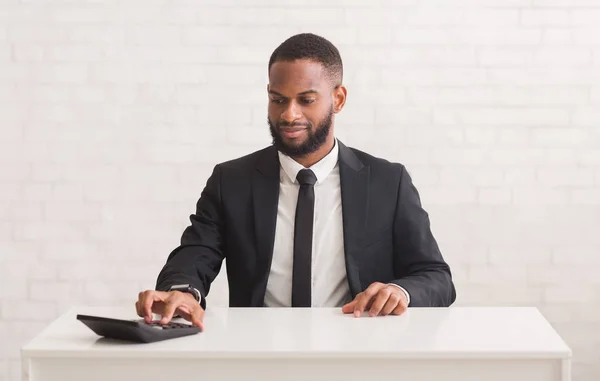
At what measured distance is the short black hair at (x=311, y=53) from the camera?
2281 mm

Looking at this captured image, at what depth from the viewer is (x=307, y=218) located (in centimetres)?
228

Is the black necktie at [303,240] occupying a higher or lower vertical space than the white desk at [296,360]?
higher

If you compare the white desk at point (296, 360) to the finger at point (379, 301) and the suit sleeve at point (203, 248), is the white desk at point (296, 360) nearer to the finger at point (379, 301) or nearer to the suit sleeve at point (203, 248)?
the finger at point (379, 301)

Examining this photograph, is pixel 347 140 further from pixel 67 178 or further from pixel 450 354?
pixel 450 354

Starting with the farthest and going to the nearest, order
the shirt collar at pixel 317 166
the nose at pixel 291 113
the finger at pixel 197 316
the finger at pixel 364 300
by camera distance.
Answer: the shirt collar at pixel 317 166, the nose at pixel 291 113, the finger at pixel 364 300, the finger at pixel 197 316

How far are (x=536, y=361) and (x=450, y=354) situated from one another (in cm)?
16

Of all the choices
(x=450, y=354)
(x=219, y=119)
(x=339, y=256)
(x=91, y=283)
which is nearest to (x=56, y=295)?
(x=91, y=283)

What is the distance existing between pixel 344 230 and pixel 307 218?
0.33ft

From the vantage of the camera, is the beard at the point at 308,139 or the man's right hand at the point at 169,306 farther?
the beard at the point at 308,139

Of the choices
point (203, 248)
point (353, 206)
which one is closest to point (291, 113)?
point (353, 206)

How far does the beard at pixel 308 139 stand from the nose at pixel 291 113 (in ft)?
0.11

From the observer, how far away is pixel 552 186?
3330mm

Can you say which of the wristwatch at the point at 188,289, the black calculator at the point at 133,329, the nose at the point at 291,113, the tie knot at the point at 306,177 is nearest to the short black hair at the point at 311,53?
the nose at the point at 291,113

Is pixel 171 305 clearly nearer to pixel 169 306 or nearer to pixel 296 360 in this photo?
pixel 169 306
